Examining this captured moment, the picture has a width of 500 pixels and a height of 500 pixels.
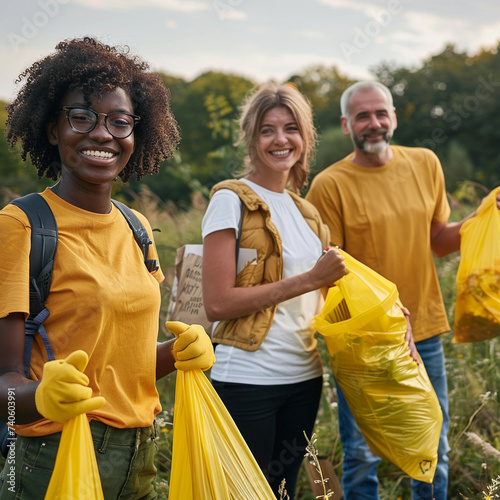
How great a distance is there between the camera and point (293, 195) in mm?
2750

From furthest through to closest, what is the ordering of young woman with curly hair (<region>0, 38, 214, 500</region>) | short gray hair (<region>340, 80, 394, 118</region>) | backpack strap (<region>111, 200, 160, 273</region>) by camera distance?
short gray hair (<region>340, 80, 394, 118</region>), backpack strap (<region>111, 200, 160, 273</region>), young woman with curly hair (<region>0, 38, 214, 500</region>)

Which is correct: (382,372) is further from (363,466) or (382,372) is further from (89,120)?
(89,120)

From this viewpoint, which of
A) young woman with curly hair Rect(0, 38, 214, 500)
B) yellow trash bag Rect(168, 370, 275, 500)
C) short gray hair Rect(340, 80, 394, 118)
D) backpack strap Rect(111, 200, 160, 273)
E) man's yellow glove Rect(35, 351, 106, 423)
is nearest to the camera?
man's yellow glove Rect(35, 351, 106, 423)

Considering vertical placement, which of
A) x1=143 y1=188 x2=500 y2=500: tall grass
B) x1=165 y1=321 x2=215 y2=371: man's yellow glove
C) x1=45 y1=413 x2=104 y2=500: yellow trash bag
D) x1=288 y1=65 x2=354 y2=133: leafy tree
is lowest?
x1=143 y1=188 x2=500 y2=500: tall grass

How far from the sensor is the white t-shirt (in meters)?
2.38

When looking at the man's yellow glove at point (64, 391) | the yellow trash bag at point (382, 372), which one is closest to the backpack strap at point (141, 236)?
the man's yellow glove at point (64, 391)

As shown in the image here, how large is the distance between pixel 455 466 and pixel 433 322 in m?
0.93

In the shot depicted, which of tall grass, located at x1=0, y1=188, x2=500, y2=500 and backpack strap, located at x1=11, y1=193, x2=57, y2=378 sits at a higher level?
backpack strap, located at x1=11, y1=193, x2=57, y2=378

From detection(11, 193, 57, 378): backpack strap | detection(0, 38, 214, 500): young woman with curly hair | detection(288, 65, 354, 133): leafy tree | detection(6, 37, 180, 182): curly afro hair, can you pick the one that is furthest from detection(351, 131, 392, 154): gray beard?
detection(288, 65, 354, 133): leafy tree

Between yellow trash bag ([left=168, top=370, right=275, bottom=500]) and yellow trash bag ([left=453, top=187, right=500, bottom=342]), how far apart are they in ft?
5.13

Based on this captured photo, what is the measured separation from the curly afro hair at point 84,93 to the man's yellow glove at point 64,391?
73cm

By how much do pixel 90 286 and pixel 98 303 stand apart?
0.05 m

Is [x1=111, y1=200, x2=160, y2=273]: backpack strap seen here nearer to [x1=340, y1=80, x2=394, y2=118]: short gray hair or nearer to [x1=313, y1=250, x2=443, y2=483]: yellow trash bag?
[x1=313, y1=250, x2=443, y2=483]: yellow trash bag

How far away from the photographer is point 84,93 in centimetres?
170
